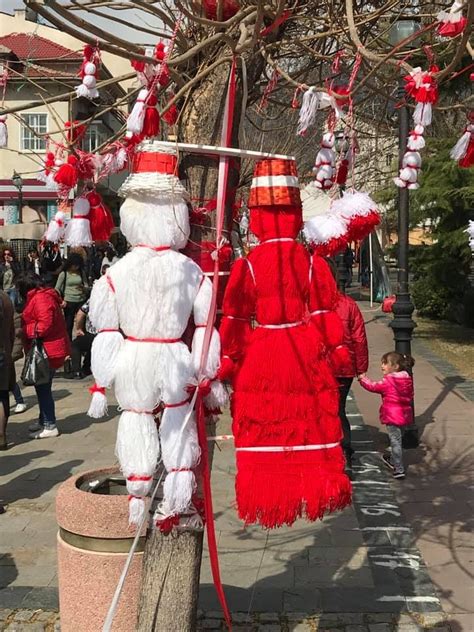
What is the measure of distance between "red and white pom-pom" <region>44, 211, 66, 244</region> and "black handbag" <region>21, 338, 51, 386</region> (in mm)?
4962

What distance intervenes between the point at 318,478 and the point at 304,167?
1401 centimetres

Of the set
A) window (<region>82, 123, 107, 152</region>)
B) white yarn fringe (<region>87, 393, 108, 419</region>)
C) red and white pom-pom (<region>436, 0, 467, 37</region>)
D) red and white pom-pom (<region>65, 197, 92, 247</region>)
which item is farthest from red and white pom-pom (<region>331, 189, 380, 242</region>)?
white yarn fringe (<region>87, 393, 108, 419</region>)

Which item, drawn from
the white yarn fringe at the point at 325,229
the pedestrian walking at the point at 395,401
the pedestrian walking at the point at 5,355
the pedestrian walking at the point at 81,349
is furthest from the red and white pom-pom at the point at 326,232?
the pedestrian walking at the point at 81,349

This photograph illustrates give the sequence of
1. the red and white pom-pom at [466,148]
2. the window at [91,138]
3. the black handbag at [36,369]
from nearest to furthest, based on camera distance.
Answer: the red and white pom-pom at [466,148], the window at [91,138], the black handbag at [36,369]

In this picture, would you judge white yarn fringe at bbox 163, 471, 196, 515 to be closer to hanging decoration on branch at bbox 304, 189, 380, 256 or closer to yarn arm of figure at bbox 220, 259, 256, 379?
yarn arm of figure at bbox 220, 259, 256, 379

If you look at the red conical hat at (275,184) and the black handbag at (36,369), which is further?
the black handbag at (36,369)

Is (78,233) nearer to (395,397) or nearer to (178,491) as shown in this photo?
(178,491)

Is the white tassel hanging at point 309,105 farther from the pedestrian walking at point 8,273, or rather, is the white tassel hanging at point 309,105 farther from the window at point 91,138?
the pedestrian walking at point 8,273

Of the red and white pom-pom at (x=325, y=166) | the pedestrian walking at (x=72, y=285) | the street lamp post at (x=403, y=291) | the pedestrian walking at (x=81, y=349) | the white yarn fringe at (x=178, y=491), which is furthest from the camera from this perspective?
the pedestrian walking at (x=72, y=285)

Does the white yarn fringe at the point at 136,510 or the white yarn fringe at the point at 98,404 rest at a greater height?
the white yarn fringe at the point at 98,404

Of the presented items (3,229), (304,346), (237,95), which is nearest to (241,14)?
(237,95)

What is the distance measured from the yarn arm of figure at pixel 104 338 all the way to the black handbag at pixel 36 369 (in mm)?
5091

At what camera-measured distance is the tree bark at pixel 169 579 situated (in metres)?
3.34

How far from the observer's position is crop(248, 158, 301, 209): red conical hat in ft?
11.1
